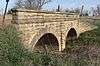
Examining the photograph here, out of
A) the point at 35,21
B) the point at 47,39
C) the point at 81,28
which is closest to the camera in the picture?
the point at 35,21

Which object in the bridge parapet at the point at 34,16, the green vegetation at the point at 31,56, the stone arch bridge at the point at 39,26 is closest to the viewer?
the green vegetation at the point at 31,56

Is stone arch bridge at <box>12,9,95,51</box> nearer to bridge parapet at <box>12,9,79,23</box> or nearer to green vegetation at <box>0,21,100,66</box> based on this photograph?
bridge parapet at <box>12,9,79,23</box>

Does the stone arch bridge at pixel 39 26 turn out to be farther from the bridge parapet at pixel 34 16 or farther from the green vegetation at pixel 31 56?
the green vegetation at pixel 31 56

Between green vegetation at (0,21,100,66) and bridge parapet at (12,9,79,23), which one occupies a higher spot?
bridge parapet at (12,9,79,23)

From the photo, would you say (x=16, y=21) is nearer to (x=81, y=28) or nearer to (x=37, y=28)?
(x=37, y=28)

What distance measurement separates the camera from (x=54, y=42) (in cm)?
2241

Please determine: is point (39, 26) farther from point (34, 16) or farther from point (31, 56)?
point (31, 56)

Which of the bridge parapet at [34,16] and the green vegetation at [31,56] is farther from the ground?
the bridge parapet at [34,16]

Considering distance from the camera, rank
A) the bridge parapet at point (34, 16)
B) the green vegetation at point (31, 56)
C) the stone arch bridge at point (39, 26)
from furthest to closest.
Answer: the stone arch bridge at point (39, 26)
the bridge parapet at point (34, 16)
the green vegetation at point (31, 56)

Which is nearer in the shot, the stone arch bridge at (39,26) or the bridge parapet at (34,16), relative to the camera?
the bridge parapet at (34,16)

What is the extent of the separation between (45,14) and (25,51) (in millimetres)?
4989

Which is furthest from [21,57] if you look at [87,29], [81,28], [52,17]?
[87,29]

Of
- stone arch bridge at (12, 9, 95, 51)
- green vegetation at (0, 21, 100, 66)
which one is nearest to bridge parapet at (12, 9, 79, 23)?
stone arch bridge at (12, 9, 95, 51)

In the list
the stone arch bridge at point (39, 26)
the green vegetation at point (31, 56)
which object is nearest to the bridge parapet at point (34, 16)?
the stone arch bridge at point (39, 26)
